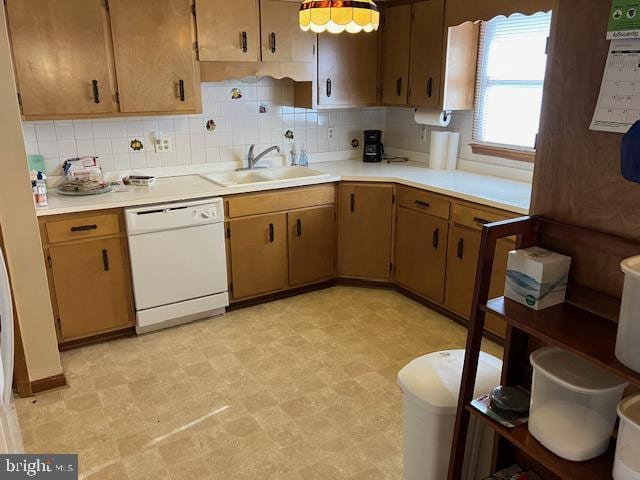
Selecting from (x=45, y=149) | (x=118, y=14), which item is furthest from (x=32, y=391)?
(x=118, y=14)

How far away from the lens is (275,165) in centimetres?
427

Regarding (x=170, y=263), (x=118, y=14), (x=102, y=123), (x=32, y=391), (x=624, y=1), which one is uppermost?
(x=118, y=14)

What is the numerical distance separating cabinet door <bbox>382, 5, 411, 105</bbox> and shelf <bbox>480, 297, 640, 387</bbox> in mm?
2848

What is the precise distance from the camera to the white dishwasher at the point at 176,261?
10.7ft

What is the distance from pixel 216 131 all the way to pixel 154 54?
801 millimetres

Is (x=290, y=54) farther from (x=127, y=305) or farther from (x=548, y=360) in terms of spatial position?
(x=548, y=360)

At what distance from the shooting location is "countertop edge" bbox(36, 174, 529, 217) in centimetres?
301

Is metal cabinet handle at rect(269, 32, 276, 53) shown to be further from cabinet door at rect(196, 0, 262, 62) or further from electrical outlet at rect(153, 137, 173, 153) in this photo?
electrical outlet at rect(153, 137, 173, 153)

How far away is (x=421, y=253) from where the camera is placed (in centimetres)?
378

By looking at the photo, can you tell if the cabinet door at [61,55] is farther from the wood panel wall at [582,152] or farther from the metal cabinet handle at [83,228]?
the wood panel wall at [582,152]

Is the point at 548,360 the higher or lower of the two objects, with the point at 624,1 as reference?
lower

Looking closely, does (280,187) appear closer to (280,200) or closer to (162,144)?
(280,200)

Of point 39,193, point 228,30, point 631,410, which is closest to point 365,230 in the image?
point 228,30

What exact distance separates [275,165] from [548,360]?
3146 millimetres
